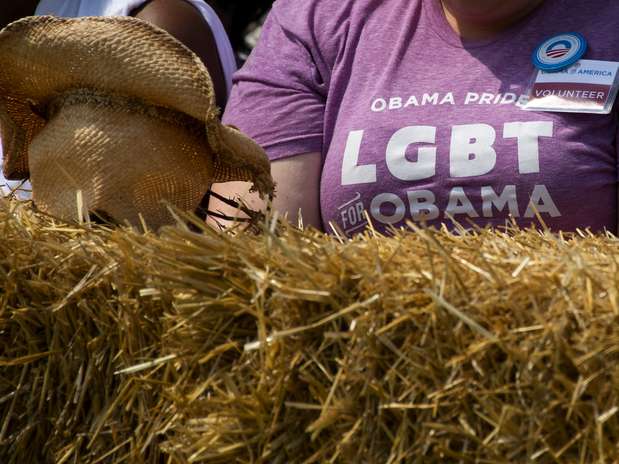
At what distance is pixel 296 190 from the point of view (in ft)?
5.56

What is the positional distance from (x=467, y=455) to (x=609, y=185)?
755mm

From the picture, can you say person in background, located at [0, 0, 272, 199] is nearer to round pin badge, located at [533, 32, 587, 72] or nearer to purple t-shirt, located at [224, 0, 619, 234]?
purple t-shirt, located at [224, 0, 619, 234]

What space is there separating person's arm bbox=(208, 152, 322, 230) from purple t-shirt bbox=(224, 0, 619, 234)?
0.02m

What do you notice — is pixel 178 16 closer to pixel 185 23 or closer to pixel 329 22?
pixel 185 23

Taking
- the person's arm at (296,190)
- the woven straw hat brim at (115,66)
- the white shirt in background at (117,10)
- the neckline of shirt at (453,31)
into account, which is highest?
the neckline of shirt at (453,31)

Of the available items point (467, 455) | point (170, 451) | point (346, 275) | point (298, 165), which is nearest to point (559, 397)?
point (467, 455)

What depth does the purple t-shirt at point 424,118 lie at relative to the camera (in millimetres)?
1524

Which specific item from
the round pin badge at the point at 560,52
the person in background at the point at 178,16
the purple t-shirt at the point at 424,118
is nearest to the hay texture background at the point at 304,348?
the purple t-shirt at the point at 424,118

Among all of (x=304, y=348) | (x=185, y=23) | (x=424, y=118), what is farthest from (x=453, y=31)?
(x=304, y=348)

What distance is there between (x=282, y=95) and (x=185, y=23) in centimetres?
42

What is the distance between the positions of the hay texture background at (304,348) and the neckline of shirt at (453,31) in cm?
63

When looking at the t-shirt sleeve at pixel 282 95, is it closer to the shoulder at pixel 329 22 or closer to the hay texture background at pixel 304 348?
the shoulder at pixel 329 22

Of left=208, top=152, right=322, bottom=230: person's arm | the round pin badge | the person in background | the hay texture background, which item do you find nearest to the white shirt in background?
the person in background

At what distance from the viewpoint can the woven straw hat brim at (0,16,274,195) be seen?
48.7 inches
